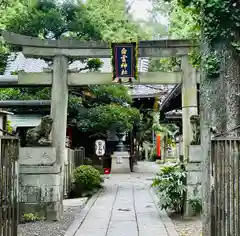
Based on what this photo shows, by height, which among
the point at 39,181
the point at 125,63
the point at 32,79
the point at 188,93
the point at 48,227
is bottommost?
the point at 48,227

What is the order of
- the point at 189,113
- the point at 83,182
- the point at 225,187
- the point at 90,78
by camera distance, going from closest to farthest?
the point at 225,187
the point at 90,78
the point at 189,113
the point at 83,182

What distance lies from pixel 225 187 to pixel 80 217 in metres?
5.34

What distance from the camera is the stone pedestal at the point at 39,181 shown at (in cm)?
845

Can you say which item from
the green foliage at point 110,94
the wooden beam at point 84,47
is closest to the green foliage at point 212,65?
the wooden beam at point 84,47

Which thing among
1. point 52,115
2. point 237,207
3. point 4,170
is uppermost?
point 52,115

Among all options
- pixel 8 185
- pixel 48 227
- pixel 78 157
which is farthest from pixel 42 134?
pixel 78 157

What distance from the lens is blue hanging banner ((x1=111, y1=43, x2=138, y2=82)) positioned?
359 inches

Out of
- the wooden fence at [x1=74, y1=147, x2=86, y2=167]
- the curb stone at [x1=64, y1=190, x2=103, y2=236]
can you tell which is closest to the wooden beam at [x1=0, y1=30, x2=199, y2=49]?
the curb stone at [x1=64, y1=190, x2=103, y2=236]

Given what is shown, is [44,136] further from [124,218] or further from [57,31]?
[57,31]

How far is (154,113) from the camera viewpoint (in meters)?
25.6

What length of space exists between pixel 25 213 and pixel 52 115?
7.44 ft

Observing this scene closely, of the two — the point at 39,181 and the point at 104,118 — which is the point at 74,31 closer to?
the point at 104,118

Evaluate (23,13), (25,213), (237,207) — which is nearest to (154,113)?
(23,13)

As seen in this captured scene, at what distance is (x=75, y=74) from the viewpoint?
9.12 meters
